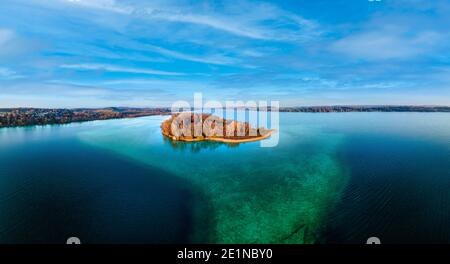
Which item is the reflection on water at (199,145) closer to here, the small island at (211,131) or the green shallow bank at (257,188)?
the green shallow bank at (257,188)

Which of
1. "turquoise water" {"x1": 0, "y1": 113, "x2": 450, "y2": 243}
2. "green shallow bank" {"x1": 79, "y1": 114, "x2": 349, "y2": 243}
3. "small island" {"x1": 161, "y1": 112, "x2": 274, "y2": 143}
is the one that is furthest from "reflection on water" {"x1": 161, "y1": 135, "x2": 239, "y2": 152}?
"turquoise water" {"x1": 0, "y1": 113, "x2": 450, "y2": 243}

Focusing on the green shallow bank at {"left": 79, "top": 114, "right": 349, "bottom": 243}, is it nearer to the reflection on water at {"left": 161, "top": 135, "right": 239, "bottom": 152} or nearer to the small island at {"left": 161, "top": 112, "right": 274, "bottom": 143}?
the reflection on water at {"left": 161, "top": 135, "right": 239, "bottom": 152}

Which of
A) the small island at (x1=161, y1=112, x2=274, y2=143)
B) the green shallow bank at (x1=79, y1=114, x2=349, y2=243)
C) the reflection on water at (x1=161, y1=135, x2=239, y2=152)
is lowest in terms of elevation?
the green shallow bank at (x1=79, y1=114, x2=349, y2=243)

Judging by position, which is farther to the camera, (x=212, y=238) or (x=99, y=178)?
(x=99, y=178)
